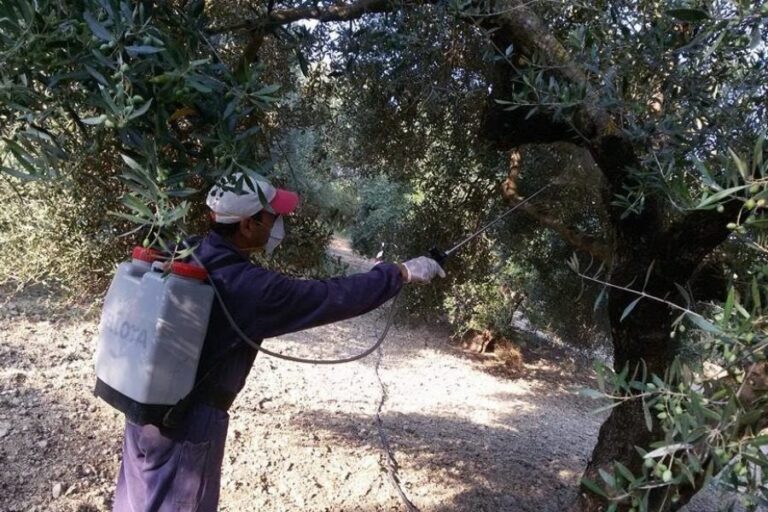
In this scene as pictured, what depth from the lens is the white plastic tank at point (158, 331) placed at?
1774 mm

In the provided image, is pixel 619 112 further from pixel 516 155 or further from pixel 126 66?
pixel 126 66

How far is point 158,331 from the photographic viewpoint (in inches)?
69.8

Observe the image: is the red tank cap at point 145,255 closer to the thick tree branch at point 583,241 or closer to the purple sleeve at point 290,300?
the purple sleeve at point 290,300

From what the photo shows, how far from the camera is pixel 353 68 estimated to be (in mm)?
3938

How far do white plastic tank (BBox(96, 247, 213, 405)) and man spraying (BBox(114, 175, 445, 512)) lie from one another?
0.44 feet

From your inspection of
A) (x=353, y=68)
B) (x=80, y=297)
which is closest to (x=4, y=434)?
(x=80, y=297)

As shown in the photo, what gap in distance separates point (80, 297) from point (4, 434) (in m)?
1.63

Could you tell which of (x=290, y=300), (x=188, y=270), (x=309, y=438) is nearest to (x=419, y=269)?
(x=290, y=300)

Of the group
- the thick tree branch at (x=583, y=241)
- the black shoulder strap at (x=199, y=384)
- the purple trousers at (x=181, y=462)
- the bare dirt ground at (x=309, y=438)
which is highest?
the thick tree branch at (x=583, y=241)

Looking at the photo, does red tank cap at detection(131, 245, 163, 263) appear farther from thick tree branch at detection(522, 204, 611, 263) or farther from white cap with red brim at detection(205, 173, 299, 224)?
thick tree branch at detection(522, 204, 611, 263)

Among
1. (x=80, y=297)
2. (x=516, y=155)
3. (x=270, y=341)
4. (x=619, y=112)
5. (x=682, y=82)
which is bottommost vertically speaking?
(x=270, y=341)

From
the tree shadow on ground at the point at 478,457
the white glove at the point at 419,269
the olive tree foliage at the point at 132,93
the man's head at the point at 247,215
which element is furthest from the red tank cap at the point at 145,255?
the tree shadow on ground at the point at 478,457

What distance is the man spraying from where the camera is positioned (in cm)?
194

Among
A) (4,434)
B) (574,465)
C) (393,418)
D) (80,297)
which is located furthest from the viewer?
(393,418)
